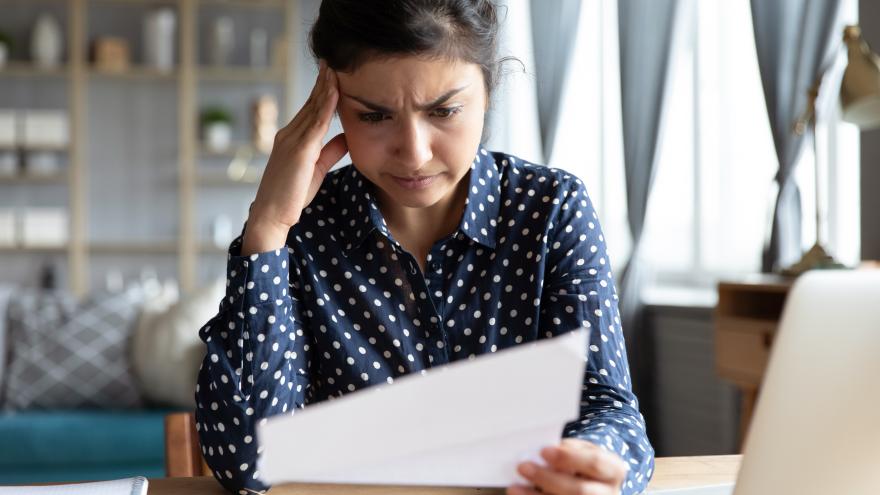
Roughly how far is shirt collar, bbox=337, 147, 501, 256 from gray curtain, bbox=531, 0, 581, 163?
3.11 m

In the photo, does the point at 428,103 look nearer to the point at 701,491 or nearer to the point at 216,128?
the point at 701,491

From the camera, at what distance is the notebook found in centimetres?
82

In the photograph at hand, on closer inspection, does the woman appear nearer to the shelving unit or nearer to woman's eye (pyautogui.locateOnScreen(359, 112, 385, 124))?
woman's eye (pyautogui.locateOnScreen(359, 112, 385, 124))

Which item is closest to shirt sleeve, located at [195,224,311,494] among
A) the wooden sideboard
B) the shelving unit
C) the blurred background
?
the blurred background

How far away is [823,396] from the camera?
0.60 m

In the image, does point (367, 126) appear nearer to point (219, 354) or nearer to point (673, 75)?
point (219, 354)

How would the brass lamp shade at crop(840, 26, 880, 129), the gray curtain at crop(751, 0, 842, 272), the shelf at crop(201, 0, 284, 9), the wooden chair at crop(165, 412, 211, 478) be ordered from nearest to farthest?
1. the wooden chair at crop(165, 412, 211, 478)
2. the brass lamp shade at crop(840, 26, 880, 129)
3. the gray curtain at crop(751, 0, 842, 272)
4. the shelf at crop(201, 0, 284, 9)

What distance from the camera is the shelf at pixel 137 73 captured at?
5.73 m

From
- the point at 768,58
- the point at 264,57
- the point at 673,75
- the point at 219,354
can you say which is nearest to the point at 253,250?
the point at 219,354

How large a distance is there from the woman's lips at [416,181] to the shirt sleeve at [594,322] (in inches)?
7.8

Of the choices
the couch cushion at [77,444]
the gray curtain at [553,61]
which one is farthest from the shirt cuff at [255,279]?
the gray curtain at [553,61]

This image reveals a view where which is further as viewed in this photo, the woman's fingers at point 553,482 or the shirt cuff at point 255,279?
the shirt cuff at point 255,279

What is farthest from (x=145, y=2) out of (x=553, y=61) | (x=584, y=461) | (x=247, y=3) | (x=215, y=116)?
(x=584, y=461)

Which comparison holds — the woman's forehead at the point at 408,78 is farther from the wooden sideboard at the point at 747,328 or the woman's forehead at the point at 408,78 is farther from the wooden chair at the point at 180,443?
the wooden sideboard at the point at 747,328
